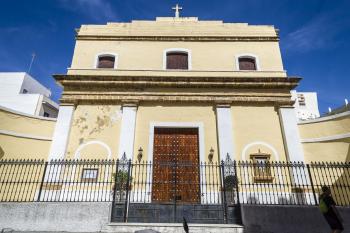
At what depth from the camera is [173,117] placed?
44.6ft

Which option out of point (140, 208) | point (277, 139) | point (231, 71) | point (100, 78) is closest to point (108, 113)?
point (100, 78)

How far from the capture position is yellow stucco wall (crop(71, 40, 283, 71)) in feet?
50.4

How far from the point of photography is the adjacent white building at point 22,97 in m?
29.9

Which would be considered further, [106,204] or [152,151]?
[152,151]

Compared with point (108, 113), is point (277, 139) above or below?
below

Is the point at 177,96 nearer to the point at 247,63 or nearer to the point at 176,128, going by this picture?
the point at 176,128

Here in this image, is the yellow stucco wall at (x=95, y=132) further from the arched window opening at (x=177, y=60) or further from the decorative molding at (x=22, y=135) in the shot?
the arched window opening at (x=177, y=60)

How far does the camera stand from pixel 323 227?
8266 mm

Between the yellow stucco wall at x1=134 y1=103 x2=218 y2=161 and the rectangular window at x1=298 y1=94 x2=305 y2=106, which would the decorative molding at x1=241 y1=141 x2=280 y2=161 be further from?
the rectangular window at x1=298 y1=94 x2=305 y2=106

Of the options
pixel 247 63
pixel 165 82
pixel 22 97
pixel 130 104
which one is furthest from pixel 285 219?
pixel 22 97

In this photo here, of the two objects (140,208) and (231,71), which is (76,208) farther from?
(231,71)

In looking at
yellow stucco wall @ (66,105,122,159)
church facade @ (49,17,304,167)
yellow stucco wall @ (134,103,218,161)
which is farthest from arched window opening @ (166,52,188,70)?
yellow stucco wall @ (66,105,122,159)

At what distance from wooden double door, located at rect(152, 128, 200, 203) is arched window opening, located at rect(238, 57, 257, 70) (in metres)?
5.37

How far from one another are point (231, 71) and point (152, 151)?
672cm
